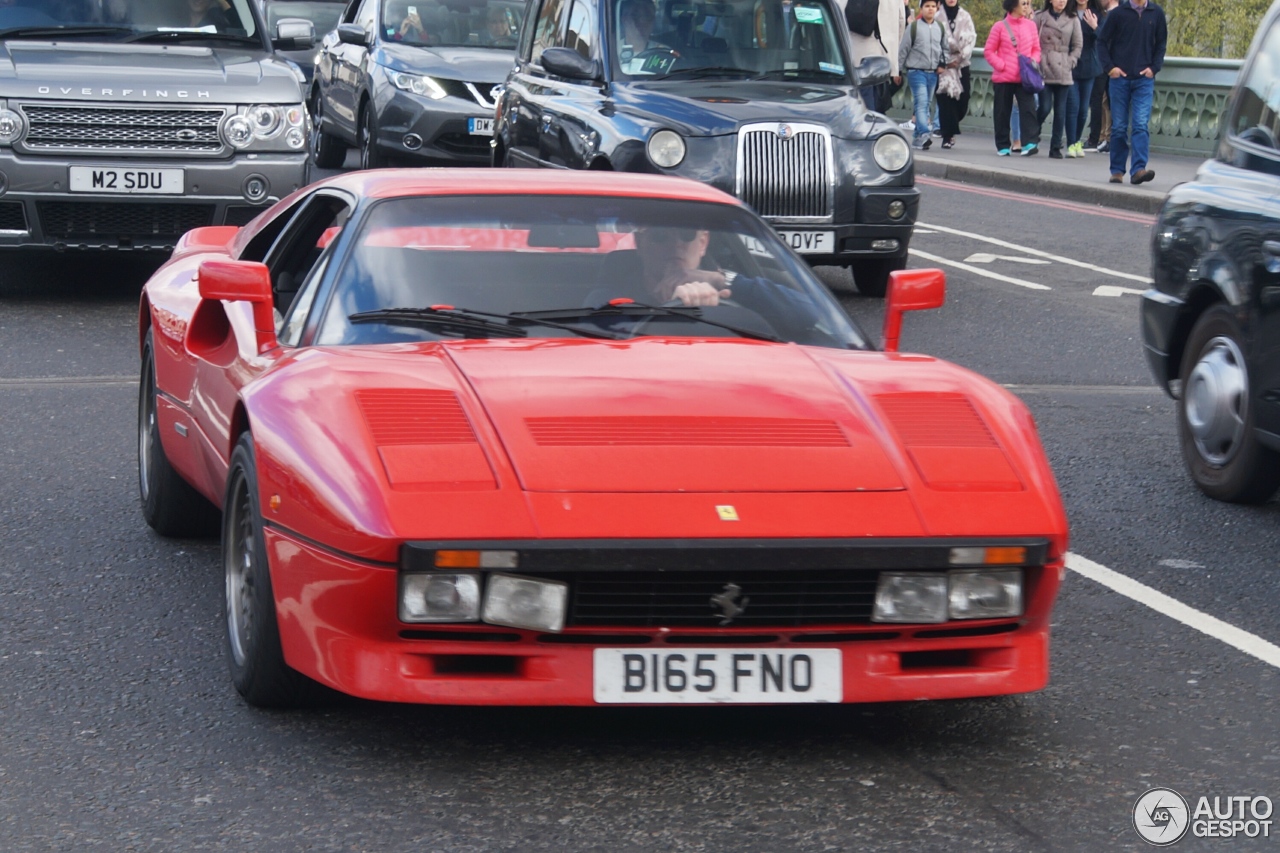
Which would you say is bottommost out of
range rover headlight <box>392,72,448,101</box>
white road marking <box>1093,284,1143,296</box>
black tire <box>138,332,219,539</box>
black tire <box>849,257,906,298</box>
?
white road marking <box>1093,284,1143,296</box>

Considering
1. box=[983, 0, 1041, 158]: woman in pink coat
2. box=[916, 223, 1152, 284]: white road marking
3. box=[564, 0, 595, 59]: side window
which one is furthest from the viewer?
box=[983, 0, 1041, 158]: woman in pink coat

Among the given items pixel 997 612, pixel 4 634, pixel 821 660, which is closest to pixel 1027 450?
pixel 997 612

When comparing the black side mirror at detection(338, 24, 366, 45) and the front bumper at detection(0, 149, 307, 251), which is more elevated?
the black side mirror at detection(338, 24, 366, 45)

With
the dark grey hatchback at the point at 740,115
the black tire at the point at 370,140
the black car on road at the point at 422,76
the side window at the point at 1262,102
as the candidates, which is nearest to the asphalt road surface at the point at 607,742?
the side window at the point at 1262,102

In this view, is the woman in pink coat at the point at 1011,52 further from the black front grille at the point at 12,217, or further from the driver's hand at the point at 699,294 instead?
the driver's hand at the point at 699,294

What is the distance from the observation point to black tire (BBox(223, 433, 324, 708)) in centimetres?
437

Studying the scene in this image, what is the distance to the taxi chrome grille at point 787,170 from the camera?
11656mm

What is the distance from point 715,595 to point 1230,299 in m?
3.64

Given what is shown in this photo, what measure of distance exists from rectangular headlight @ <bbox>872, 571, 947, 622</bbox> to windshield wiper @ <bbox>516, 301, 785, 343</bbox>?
1.20m

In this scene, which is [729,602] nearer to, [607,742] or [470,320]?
[607,742]

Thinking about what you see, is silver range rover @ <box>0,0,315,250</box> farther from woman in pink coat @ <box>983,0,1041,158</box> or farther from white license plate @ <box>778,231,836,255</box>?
woman in pink coat @ <box>983,0,1041,158</box>

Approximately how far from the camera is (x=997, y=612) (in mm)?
4180

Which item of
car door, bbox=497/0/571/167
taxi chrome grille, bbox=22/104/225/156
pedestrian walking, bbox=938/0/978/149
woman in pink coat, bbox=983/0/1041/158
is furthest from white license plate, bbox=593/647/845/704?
pedestrian walking, bbox=938/0/978/149

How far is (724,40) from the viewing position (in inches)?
500
